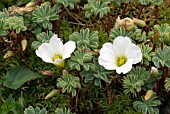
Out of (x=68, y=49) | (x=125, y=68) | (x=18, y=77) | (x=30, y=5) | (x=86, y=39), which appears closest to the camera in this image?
(x=125, y=68)

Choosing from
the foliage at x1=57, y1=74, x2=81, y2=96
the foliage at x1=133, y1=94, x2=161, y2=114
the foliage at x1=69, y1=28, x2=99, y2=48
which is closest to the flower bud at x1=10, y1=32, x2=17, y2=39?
the foliage at x1=69, y1=28, x2=99, y2=48

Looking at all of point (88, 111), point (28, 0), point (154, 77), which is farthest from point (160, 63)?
point (28, 0)

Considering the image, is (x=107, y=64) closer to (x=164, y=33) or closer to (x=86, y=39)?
(x=86, y=39)

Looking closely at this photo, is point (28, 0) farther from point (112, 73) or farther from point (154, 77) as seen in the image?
point (154, 77)

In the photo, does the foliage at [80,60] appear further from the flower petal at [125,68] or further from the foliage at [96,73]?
the flower petal at [125,68]

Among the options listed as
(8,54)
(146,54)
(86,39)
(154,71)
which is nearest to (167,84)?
(154,71)

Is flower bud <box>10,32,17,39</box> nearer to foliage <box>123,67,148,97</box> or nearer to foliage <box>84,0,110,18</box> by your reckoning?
foliage <box>84,0,110,18</box>

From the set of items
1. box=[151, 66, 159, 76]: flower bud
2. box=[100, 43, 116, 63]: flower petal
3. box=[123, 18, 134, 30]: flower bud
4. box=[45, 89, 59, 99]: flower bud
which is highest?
box=[123, 18, 134, 30]: flower bud
